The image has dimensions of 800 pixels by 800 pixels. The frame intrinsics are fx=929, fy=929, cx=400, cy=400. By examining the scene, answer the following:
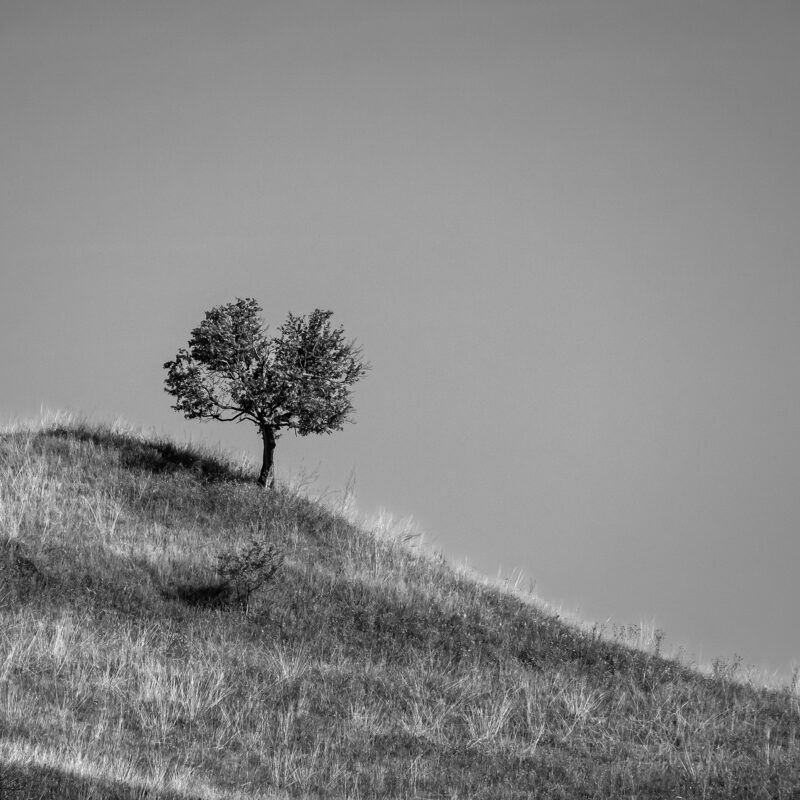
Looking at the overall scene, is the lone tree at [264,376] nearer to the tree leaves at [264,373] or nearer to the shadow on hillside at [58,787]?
the tree leaves at [264,373]

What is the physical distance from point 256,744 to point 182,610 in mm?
7150

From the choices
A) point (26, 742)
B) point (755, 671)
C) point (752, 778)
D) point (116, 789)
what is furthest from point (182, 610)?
point (755, 671)

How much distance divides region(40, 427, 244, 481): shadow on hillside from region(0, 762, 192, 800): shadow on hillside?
19942 mm

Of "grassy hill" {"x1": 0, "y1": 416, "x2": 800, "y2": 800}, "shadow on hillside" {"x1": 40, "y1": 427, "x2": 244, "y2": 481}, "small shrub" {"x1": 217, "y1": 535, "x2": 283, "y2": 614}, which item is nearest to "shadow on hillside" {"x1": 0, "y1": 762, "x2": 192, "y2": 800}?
"grassy hill" {"x1": 0, "y1": 416, "x2": 800, "y2": 800}

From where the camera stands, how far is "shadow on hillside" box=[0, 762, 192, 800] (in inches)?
400

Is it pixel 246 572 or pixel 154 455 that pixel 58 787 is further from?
pixel 154 455

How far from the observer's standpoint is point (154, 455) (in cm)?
3186

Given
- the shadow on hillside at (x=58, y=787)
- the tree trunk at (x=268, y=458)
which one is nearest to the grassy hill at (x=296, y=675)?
the shadow on hillside at (x=58, y=787)

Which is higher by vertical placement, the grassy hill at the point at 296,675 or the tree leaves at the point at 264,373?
the tree leaves at the point at 264,373

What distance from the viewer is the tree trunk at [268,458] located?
31.2 meters

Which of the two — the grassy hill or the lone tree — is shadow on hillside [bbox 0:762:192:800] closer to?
the grassy hill

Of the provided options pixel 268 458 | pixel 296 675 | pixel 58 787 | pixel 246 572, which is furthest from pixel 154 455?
pixel 58 787

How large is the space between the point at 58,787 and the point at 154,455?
2204 cm

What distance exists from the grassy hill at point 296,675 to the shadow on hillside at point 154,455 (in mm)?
225
